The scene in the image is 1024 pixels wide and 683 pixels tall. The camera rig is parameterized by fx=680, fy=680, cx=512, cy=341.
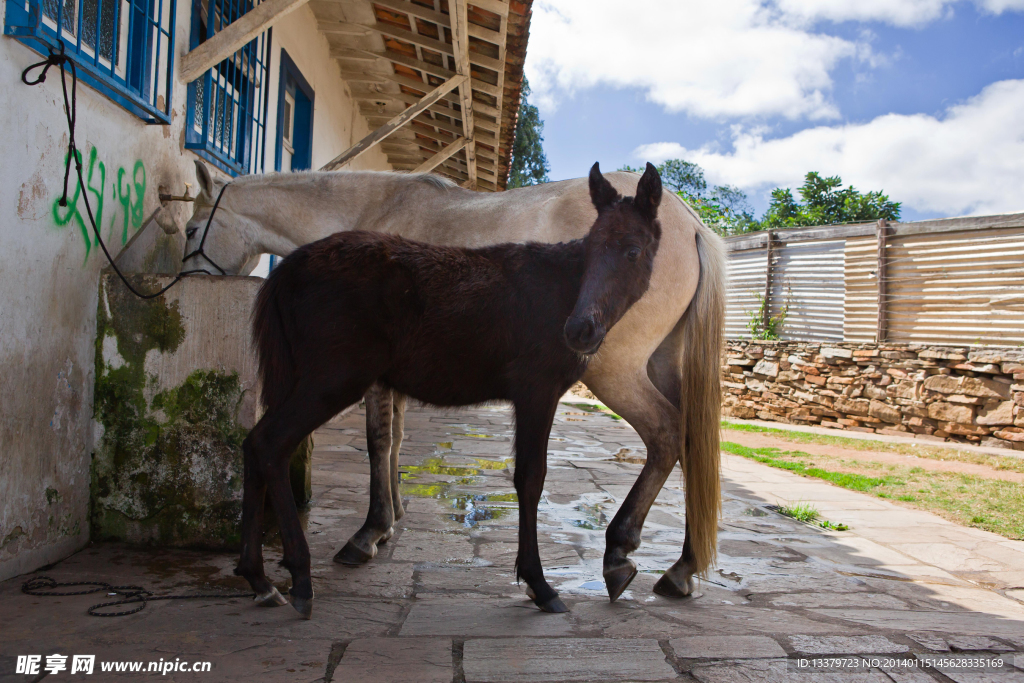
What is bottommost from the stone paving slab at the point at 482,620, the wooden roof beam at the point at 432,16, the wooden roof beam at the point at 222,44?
the stone paving slab at the point at 482,620

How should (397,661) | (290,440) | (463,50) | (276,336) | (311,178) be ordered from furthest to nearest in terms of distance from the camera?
1. (463,50)
2. (311,178)
3. (276,336)
4. (290,440)
5. (397,661)

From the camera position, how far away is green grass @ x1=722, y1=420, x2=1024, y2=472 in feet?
26.9

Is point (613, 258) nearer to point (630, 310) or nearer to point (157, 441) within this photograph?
point (630, 310)

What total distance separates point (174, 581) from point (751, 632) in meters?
2.40

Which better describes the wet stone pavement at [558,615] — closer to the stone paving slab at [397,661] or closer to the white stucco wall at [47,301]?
the stone paving slab at [397,661]

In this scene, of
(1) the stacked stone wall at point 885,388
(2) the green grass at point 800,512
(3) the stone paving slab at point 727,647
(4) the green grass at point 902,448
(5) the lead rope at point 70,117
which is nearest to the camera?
(3) the stone paving slab at point 727,647

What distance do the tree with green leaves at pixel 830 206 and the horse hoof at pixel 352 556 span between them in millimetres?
30516

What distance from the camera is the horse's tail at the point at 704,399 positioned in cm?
325

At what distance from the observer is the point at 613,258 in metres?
2.85

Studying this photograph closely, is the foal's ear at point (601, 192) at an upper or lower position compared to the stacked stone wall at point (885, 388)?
upper

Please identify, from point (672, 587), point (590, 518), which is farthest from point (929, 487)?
point (672, 587)

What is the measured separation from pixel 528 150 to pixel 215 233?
43.4 ft

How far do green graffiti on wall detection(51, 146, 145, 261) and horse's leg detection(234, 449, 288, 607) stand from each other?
1560 mm

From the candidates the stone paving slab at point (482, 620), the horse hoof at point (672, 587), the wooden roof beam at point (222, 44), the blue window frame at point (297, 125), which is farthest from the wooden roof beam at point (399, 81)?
the stone paving slab at point (482, 620)
